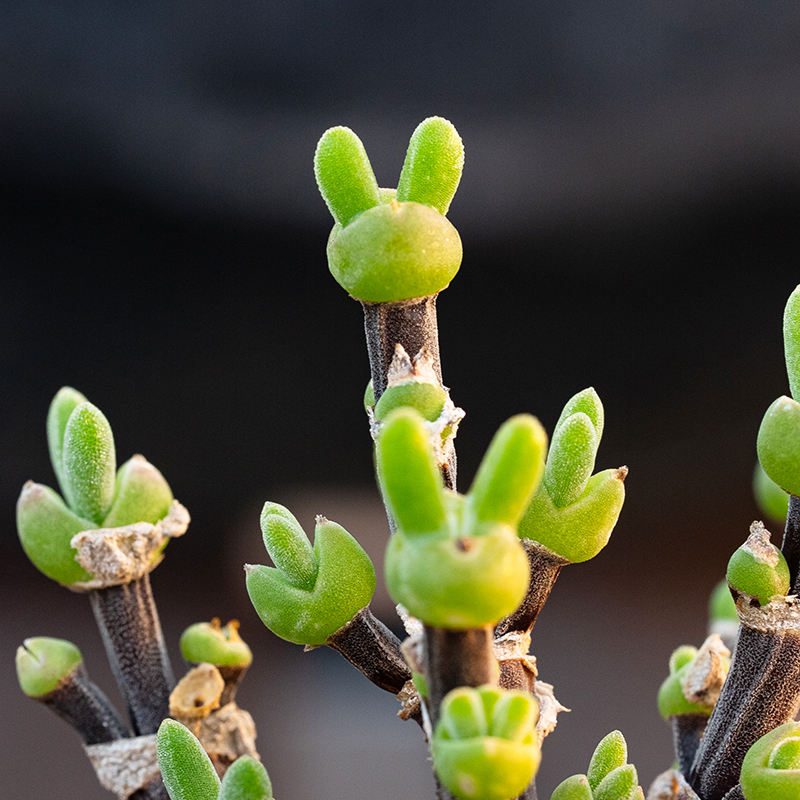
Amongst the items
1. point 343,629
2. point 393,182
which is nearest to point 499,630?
point 343,629

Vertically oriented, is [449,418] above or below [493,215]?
below

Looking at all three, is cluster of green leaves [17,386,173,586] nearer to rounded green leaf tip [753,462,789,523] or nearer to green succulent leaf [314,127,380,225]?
green succulent leaf [314,127,380,225]

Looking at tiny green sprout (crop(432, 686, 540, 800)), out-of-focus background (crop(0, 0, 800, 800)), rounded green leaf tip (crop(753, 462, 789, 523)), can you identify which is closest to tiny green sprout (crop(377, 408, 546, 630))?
tiny green sprout (crop(432, 686, 540, 800))

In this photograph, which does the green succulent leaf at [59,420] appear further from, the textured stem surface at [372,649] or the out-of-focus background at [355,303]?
the out-of-focus background at [355,303]

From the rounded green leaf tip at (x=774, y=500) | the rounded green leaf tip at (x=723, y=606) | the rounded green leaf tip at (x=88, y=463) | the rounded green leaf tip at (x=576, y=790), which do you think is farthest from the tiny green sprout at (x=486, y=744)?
the rounded green leaf tip at (x=723, y=606)

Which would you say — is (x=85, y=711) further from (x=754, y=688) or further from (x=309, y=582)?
(x=754, y=688)

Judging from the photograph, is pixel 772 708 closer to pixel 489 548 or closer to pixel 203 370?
pixel 489 548
